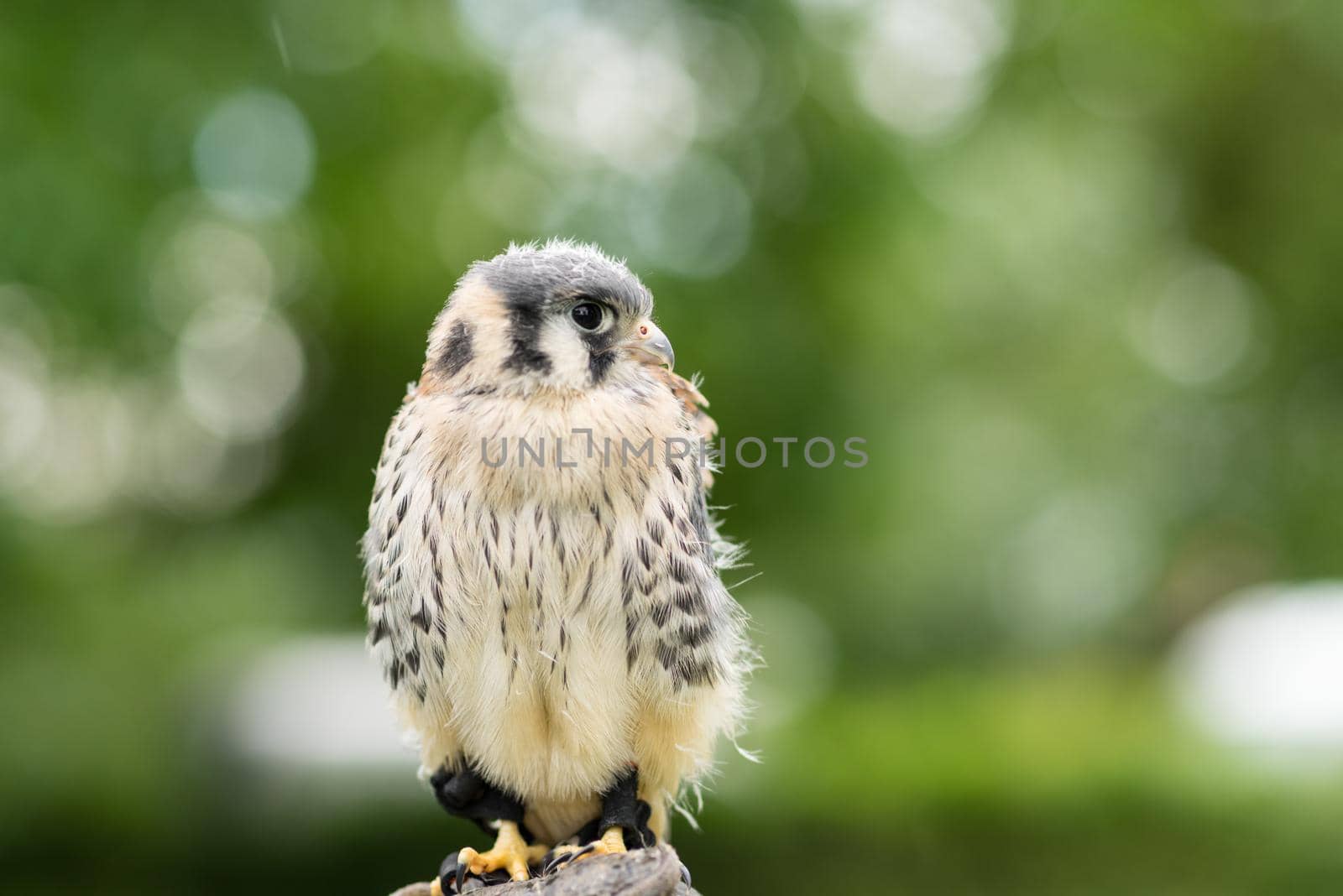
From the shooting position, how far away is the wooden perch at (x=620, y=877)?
1629 millimetres

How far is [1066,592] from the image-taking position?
26.7 ft

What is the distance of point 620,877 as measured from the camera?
1646 mm

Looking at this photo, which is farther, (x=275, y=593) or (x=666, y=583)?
(x=275, y=593)

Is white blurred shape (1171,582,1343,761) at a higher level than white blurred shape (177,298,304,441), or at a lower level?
lower

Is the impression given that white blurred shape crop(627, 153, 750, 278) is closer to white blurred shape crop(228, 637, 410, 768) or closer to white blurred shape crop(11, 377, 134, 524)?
white blurred shape crop(228, 637, 410, 768)

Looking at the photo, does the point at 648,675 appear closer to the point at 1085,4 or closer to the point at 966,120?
the point at 966,120

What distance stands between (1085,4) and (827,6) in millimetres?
2237

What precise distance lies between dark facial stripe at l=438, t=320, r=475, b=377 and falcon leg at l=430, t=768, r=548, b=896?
27.3 inches

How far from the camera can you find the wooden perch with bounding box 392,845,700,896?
163 centimetres

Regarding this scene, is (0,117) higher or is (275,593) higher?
(0,117)

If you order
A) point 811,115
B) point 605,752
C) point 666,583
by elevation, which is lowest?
point 605,752

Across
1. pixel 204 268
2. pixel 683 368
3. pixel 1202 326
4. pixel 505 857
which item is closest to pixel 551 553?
pixel 505 857

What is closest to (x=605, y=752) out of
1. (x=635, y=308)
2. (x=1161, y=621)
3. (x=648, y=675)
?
(x=648, y=675)

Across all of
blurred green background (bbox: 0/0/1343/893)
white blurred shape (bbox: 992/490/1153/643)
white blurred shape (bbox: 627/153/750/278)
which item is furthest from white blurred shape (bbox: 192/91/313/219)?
white blurred shape (bbox: 992/490/1153/643)
